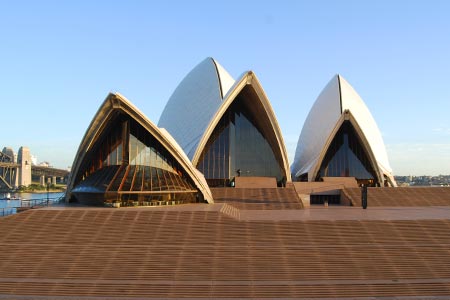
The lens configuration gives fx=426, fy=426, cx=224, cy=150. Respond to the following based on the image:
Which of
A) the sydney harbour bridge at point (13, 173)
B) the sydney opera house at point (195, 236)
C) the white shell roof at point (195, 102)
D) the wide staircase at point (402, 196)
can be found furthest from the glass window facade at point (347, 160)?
the sydney harbour bridge at point (13, 173)

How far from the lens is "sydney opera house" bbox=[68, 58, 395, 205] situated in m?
23.0

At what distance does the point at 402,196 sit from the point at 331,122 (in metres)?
11.8

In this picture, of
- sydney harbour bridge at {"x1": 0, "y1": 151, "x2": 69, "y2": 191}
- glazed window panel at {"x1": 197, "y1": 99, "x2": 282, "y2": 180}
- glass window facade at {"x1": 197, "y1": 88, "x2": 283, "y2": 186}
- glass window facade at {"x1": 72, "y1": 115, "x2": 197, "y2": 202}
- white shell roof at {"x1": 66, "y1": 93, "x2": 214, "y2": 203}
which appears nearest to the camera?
white shell roof at {"x1": 66, "y1": 93, "x2": 214, "y2": 203}

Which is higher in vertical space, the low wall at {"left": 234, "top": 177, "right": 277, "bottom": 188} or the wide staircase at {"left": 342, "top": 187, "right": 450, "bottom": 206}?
the low wall at {"left": 234, "top": 177, "right": 277, "bottom": 188}

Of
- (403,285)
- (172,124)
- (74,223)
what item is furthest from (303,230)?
(172,124)

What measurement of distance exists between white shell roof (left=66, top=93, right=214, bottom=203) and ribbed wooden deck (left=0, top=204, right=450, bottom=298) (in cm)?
603

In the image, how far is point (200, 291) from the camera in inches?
489

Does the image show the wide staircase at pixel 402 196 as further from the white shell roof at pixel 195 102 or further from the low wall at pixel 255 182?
the white shell roof at pixel 195 102

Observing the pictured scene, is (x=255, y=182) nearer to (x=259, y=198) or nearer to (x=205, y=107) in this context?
(x=259, y=198)

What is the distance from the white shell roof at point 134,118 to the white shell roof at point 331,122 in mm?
15600

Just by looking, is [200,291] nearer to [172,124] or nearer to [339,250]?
[339,250]

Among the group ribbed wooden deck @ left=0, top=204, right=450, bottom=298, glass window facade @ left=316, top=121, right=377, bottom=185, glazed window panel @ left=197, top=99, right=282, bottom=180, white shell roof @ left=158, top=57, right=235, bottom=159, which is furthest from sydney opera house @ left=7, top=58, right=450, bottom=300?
glass window facade @ left=316, top=121, right=377, bottom=185

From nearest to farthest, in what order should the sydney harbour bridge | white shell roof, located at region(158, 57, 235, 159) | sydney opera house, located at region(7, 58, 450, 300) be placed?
sydney opera house, located at region(7, 58, 450, 300), white shell roof, located at region(158, 57, 235, 159), the sydney harbour bridge

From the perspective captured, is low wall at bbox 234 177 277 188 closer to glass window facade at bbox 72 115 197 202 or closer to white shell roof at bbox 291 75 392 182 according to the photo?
glass window facade at bbox 72 115 197 202
